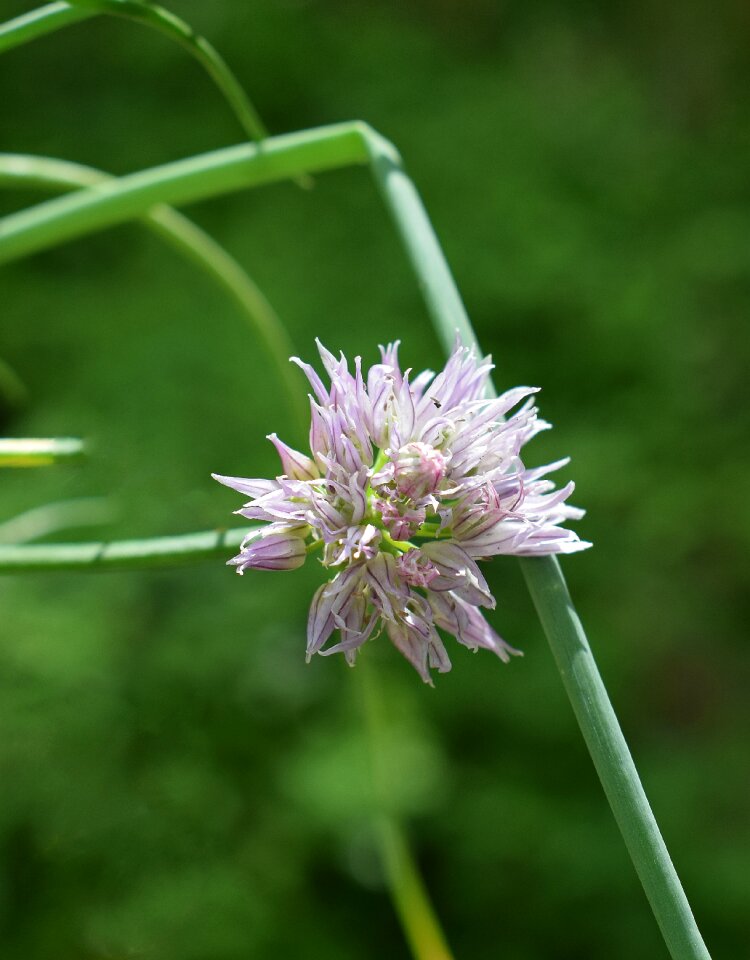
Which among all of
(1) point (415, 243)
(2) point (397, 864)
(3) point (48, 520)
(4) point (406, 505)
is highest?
(3) point (48, 520)

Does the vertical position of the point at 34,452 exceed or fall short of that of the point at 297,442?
it falls short

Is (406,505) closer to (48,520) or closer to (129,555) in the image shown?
(129,555)

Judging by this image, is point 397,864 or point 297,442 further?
point 297,442

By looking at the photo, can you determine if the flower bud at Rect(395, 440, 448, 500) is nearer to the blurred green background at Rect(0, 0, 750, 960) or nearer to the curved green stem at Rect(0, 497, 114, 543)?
the curved green stem at Rect(0, 497, 114, 543)

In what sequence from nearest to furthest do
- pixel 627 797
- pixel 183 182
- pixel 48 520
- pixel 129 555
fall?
1. pixel 627 797
2. pixel 129 555
3. pixel 183 182
4. pixel 48 520

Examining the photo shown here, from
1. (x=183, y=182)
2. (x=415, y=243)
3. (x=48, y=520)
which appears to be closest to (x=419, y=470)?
(x=415, y=243)

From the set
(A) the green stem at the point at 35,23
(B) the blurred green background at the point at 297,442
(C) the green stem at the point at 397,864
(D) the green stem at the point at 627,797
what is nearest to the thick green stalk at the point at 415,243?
(D) the green stem at the point at 627,797

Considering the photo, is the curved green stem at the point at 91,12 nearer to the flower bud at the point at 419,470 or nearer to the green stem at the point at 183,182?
the green stem at the point at 183,182
